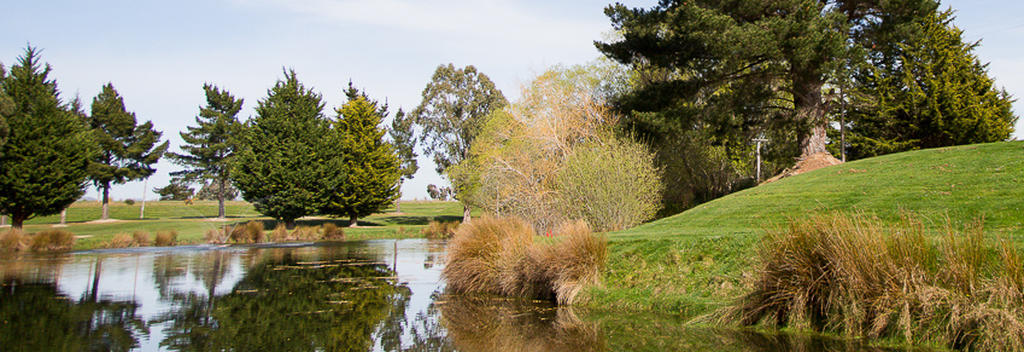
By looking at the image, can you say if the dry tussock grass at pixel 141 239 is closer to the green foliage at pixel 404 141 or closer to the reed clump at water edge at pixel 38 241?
the reed clump at water edge at pixel 38 241

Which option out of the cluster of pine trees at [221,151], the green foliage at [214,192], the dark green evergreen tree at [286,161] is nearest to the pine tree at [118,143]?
the cluster of pine trees at [221,151]

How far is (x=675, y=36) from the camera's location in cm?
2484

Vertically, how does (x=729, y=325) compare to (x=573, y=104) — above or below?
below

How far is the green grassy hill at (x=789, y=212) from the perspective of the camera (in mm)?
11609

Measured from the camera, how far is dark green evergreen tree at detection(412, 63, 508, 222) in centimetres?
6225

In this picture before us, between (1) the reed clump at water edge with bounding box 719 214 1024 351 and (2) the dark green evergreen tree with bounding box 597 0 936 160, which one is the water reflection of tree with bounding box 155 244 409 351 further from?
(2) the dark green evergreen tree with bounding box 597 0 936 160

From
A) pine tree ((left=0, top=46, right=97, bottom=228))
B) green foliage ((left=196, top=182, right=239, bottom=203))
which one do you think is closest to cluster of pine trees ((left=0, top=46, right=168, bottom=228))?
pine tree ((left=0, top=46, right=97, bottom=228))

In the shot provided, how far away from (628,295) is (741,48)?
14.0m

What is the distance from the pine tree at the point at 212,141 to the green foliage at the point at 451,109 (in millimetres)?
18654

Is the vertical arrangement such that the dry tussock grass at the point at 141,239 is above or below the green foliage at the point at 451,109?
below

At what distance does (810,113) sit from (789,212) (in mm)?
11085

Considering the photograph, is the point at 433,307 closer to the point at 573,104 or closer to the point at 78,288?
the point at 78,288

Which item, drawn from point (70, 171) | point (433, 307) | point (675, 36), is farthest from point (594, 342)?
point (70, 171)

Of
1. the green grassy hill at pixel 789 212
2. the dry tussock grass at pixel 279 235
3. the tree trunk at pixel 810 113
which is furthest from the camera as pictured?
the dry tussock grass at pixel 279 235
